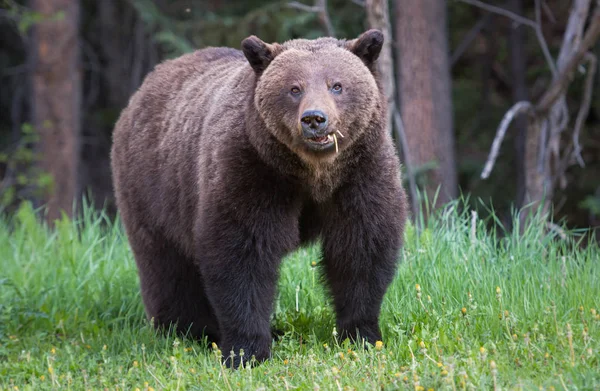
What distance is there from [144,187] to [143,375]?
1784mm

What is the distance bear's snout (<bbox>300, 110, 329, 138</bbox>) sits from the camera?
4.94 meters

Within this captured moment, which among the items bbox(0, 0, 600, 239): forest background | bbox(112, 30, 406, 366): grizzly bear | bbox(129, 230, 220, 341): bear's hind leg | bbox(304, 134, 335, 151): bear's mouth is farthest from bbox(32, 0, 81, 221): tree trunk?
bbox(304, 134, 335, 151): bear's mouth

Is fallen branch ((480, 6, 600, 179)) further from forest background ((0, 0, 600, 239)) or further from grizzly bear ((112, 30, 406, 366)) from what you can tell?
grizzly bear ((112, 30, 406, 366))

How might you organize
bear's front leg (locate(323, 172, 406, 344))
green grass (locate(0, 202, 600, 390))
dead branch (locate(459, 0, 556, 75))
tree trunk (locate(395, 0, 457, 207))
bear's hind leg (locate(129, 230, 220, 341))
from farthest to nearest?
tree trunk (locate(395, 0, 457, 207)) < dead branch (locate(459, 0, 556, 75)) < bear's hind leg (locate(129, 230, 220, 341)) < bear's front leg (locate(323, 172, 406, 344)) < green grass (locate(0, 202, 600, 390))

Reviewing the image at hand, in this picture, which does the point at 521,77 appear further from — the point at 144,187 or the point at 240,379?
the point at 240,379

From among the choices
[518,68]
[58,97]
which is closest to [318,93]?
[58,97]

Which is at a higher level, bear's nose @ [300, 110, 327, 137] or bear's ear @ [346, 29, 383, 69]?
bear's ear @ [346, 29, 383, 69]

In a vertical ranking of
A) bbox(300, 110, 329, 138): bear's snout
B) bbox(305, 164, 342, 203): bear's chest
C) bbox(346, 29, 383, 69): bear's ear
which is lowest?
bbox(305, 164, 342, 203): bear's chest

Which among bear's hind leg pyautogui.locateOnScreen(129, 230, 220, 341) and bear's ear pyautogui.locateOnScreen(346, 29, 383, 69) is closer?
bear's ear pyautogui.locateOnScreen(346, 29, 383, 69)

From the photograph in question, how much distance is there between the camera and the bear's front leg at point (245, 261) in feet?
17.6

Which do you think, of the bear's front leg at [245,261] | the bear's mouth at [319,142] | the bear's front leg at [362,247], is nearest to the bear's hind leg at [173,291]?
the bear's front leg at [245,261]

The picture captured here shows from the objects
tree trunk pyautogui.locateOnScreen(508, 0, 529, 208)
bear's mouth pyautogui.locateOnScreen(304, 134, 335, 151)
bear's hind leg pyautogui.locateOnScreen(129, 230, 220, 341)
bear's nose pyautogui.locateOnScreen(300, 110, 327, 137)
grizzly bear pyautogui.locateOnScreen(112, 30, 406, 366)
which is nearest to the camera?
bear's nose pyautogui.locateOnScreen(300, 110, 327, 137)

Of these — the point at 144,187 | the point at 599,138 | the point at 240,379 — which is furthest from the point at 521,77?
the point at 240,379

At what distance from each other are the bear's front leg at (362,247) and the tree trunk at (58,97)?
8130 mm
